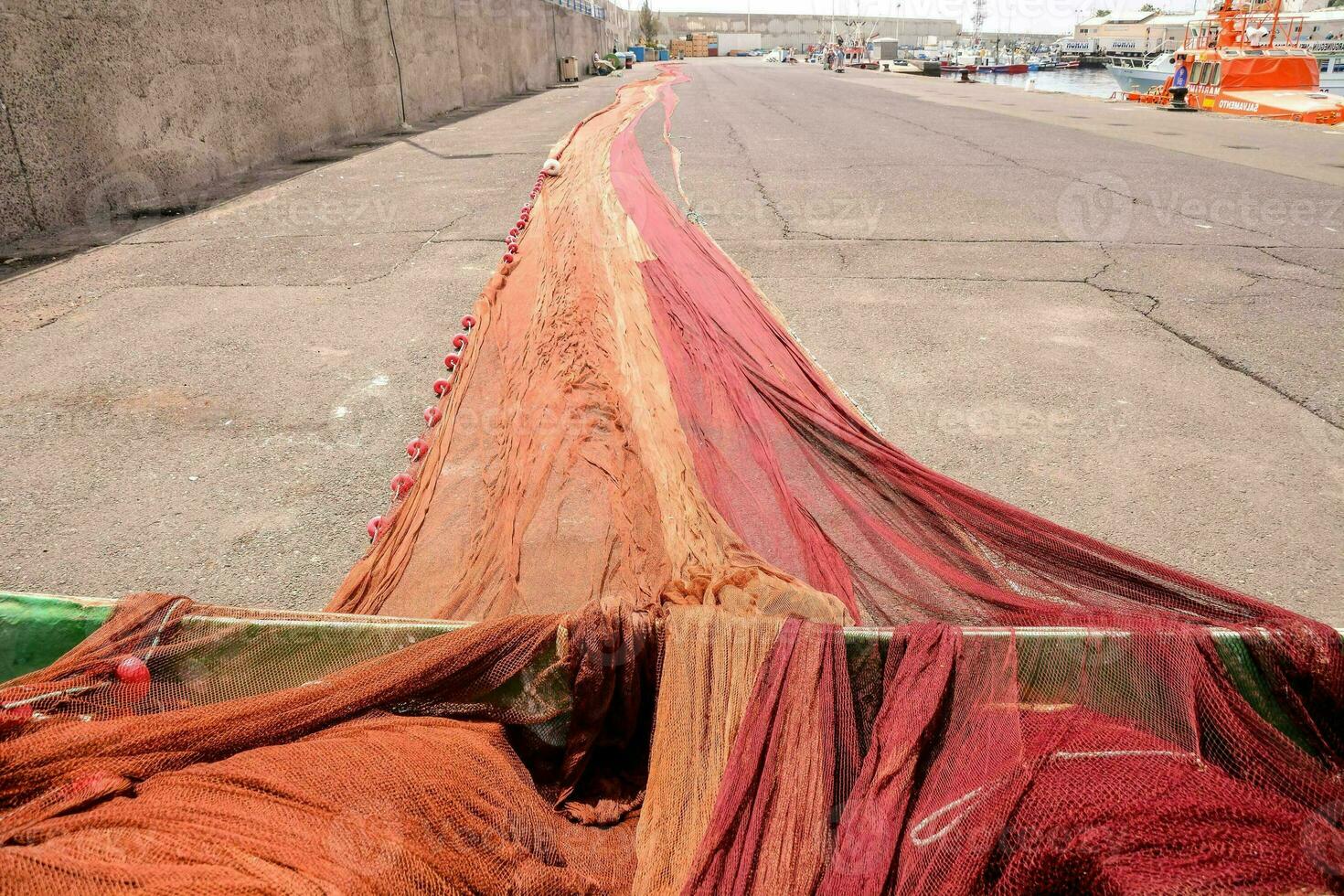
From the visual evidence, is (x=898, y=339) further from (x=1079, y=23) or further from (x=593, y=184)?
(x=1079, y=23)

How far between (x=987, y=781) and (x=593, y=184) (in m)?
6.51

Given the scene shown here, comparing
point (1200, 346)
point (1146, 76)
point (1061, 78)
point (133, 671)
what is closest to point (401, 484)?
point (133, 671)

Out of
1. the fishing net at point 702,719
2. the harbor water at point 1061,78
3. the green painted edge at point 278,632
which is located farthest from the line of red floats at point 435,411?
the harbor water at point 1061,78

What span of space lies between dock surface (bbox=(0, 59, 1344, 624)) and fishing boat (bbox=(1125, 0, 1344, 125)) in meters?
12.0

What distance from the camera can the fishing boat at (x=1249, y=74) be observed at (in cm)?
1964

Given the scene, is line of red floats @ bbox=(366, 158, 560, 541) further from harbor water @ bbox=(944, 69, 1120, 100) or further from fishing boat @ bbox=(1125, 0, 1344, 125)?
harbor water @ bbox=(944, 69, 1120, 100)

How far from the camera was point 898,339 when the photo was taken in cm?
529

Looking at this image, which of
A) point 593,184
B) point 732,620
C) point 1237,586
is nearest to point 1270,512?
point 1237,586

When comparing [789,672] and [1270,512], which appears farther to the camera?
[1270,512]

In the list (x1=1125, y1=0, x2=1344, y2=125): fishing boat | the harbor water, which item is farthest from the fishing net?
the harbor water

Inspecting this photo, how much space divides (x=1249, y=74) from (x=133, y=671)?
28425 millimetres

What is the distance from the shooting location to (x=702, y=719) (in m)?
1.87

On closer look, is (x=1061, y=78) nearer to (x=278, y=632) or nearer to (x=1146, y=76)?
(x=1146, y=76)

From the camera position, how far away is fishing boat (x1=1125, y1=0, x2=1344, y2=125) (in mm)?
19641
